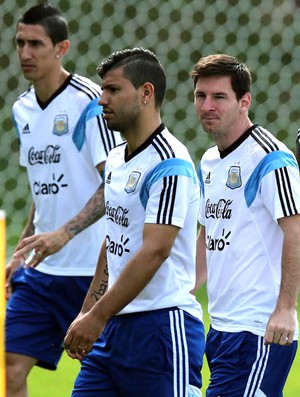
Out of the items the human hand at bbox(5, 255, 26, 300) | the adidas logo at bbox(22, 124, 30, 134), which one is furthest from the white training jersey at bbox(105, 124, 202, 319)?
the adidas logo at bbox(22, 124, 30, 134)

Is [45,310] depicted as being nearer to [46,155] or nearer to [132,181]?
[46,155]

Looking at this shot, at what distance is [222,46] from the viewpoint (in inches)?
481

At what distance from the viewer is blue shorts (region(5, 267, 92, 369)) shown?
244 inches

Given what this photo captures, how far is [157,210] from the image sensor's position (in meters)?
4.71

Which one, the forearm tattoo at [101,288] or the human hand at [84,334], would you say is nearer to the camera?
the human hand at [84,334]

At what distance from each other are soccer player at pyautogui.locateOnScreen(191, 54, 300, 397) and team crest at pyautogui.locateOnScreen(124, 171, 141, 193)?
39 centimetres

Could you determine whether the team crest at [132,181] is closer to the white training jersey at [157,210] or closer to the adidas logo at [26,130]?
the white training jersey at [157,210]

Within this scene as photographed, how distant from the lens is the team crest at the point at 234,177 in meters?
5.02

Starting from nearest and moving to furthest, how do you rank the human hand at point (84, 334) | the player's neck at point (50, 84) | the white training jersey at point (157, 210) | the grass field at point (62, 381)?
the human hand at point (84, 334) < the white training jersey at point (157, 210) < the player's neck at point (50, 84) < the grass field at point (62, 381)

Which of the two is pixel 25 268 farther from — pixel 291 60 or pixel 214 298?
pixel 291 60

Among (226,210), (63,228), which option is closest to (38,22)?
(63,228)

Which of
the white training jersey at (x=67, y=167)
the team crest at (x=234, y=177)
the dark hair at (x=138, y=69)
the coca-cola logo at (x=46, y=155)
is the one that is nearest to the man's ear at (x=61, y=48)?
the white training jersey at (x=67, y=167)

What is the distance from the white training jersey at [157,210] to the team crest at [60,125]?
134 centimetres

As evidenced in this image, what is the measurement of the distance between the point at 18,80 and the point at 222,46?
2.00m
